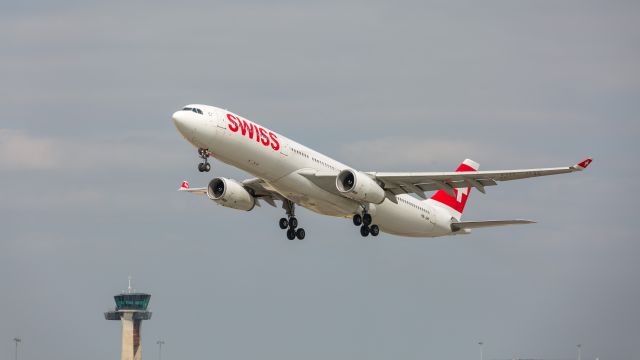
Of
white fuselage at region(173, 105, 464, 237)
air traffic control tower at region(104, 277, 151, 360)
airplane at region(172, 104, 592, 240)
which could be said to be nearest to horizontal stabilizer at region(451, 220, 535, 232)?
airplane at region(172, 104, 592, 240)

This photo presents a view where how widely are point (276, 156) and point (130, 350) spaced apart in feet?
326

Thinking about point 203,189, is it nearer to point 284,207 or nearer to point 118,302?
point 284,207

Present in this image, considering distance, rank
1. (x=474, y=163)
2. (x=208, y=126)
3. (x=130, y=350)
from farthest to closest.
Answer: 1. (x=130, y=350)
2. (x=474, y=163)
3. (x=208, y=126)

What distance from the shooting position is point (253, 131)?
60969 mm

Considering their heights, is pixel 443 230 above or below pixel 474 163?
below

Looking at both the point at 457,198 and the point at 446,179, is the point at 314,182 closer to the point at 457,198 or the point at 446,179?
the point at 446,179

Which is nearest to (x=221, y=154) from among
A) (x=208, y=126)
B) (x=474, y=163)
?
(x=208, y=126)

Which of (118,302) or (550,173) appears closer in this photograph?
(550,173)

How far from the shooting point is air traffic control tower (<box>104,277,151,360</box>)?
509ft

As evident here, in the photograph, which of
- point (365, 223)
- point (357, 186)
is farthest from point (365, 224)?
point (357, 186)

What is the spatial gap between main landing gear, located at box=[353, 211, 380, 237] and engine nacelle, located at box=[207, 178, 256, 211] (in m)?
6.60

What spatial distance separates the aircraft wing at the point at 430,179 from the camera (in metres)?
62.4

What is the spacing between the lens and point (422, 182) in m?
65.5

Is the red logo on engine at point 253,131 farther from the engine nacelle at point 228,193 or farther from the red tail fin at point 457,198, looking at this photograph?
the red tail fin at point 457,198
